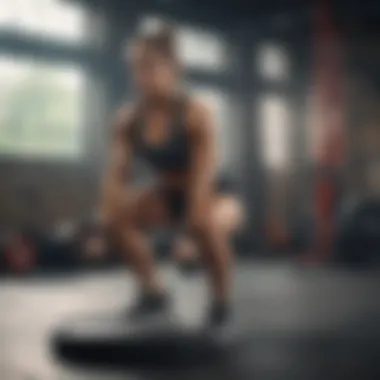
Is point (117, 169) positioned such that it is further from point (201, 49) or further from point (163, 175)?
point (201, 49)

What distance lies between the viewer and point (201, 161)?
0.98m

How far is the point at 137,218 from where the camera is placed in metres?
0.98

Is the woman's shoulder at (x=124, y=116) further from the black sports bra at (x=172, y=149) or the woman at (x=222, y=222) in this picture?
the woman at (x=222, y=222)

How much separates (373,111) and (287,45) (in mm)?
135

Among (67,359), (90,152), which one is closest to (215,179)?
(90,152)

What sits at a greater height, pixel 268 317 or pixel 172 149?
pixel 172 149

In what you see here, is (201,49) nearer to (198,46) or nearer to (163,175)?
(198,46)

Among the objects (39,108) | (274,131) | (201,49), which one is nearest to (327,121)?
(274,131)

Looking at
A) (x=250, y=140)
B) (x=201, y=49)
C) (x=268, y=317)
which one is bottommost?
(x=268, y=317)

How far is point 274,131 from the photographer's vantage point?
3.20 ft

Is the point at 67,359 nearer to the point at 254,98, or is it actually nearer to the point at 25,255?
the point at 25,255

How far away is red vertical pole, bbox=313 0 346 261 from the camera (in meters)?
0.98

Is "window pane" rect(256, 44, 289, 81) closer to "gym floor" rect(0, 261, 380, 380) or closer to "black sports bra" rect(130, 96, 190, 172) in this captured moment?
"black sports bra" rect(130, 96, 190, 172)

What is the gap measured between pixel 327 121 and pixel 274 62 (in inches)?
3.9
